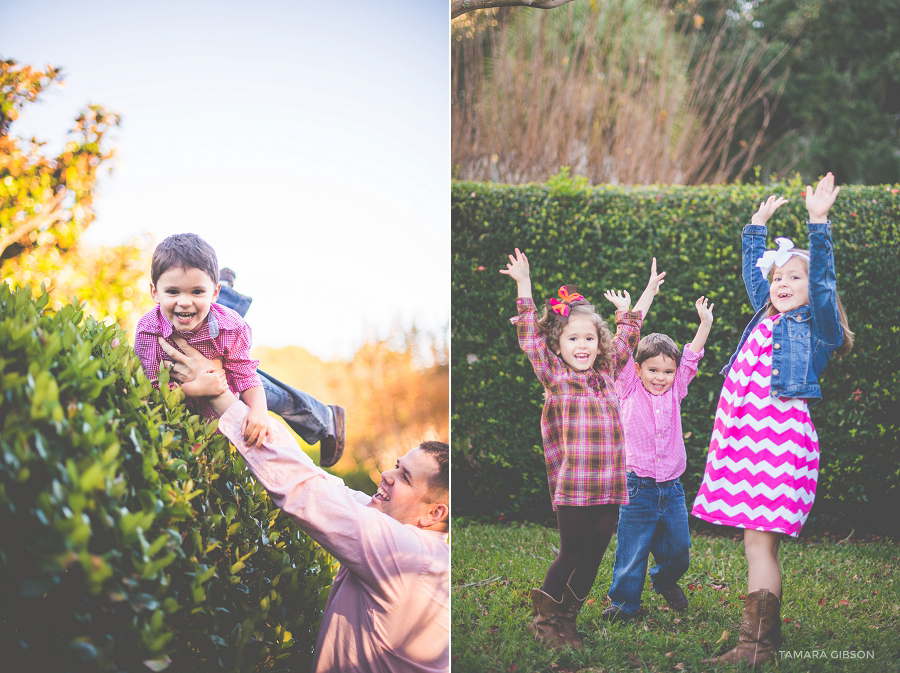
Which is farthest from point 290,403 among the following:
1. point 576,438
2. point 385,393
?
point 385,393

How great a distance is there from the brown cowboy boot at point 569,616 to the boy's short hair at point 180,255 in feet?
6.82

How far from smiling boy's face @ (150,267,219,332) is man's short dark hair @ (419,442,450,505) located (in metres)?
1.05

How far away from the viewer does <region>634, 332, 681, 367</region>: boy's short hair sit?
2.94m

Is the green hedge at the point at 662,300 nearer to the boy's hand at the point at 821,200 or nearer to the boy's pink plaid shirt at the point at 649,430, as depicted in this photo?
the boy's pink plaid shirt at the point at 649,430

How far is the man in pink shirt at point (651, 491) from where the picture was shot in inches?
111

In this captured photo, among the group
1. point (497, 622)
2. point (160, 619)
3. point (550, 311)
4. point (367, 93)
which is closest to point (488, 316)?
point (550, 311)

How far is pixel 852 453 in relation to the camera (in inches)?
144

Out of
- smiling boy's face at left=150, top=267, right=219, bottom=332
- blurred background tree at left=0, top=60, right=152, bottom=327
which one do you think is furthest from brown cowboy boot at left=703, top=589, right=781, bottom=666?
blurred background tree at left=0, top=60, right=152, bottom=327

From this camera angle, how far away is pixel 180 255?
2408 millimetres

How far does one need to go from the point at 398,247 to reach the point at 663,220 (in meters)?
1.67

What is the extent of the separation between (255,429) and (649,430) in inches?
70.0

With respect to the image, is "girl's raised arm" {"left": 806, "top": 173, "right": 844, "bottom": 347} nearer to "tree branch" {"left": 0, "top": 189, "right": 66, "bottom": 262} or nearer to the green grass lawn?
the green grass lawn

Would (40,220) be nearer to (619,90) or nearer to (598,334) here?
(598,334)

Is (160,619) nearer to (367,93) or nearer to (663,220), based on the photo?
(367,93)
